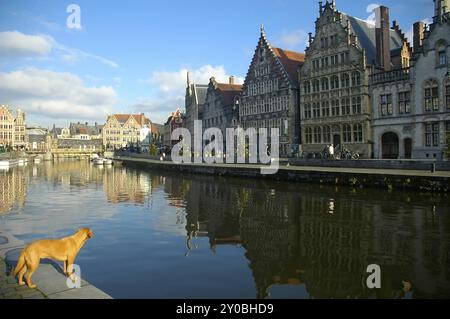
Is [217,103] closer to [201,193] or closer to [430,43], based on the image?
[430,43]

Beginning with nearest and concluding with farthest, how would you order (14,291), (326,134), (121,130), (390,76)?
(14,291) → (390,76) → (326,134) → (121,130)

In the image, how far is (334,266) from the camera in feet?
33.7

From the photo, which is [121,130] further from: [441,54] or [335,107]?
[441,54]

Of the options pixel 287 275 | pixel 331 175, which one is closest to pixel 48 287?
pixel 287 275

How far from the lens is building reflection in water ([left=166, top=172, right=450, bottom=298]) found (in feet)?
29.6

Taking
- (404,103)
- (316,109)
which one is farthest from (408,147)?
(316,109)

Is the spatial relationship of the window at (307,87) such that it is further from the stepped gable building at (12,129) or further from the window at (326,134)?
the stepped gable building at (12,129)

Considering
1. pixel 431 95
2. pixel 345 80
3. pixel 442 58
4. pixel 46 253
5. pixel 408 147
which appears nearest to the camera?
pixel 46 253

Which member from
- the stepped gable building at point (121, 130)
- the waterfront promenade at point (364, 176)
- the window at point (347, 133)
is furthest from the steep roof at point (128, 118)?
the window at point (347, 133)

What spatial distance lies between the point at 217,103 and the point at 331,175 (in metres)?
46.4

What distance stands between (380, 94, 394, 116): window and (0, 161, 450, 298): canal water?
20698 millimetres

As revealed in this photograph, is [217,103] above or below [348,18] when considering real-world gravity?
below

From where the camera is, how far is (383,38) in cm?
4284

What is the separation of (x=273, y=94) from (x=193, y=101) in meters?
32.7
